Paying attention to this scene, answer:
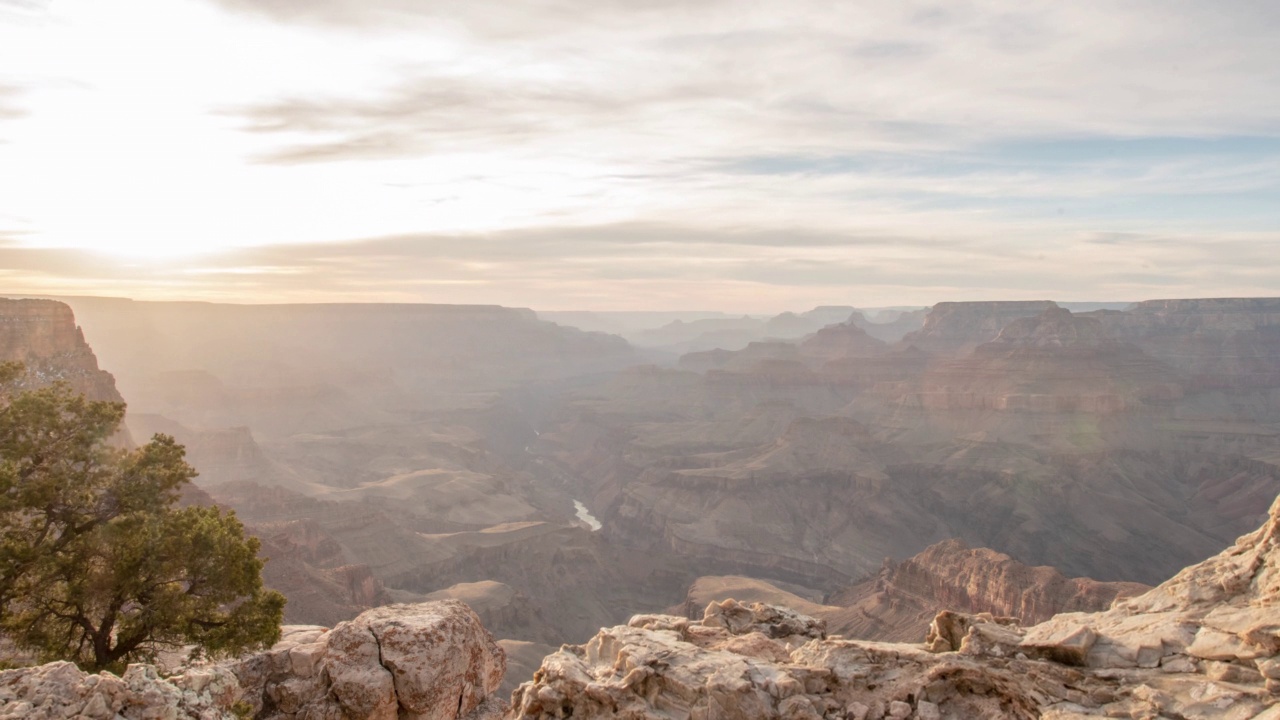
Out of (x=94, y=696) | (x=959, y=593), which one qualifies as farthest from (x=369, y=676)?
(x=959, y=593)

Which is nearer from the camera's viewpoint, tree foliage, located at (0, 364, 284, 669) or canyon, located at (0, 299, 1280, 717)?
tree foliage, located at (0, 364, 284, 669)

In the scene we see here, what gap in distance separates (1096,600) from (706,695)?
180ft

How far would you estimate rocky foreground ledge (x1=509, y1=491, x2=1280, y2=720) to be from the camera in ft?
35.1

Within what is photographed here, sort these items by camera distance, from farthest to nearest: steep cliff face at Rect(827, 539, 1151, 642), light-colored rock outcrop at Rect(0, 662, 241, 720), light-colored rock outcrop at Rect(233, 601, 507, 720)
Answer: steep cliff face at Rect(827, 539, 1151, 642) < light-colored rock outcrop at Rect(233, 601, 507, 720) < light-colored rock outcrop at Rect(0, 662, 241, 720)

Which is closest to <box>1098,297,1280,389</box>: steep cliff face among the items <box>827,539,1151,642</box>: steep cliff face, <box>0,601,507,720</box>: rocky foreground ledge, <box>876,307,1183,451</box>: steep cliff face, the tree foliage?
<box>876,307,1183,451</box>: steep cliff face

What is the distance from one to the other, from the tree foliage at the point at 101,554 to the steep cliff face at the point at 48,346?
39884 millimetres

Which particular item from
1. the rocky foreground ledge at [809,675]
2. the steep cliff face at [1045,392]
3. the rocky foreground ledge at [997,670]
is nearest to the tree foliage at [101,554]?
the rocky foreground ledge at [809,675]

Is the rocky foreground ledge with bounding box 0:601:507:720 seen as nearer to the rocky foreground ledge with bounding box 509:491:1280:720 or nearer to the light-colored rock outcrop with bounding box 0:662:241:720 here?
the light-colored rock outcrop with bounding box 0:662:241:720

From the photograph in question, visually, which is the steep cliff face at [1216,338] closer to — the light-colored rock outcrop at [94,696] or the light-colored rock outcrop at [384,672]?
the light-colored rock outcrop at [384,672]

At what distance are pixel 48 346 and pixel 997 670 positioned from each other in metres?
67.0

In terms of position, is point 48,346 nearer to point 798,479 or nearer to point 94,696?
point 94,696

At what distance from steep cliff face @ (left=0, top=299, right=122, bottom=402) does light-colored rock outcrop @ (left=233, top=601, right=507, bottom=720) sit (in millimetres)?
45545

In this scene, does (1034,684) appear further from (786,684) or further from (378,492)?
(378,492)

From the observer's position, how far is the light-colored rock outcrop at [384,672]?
14.8 meters
